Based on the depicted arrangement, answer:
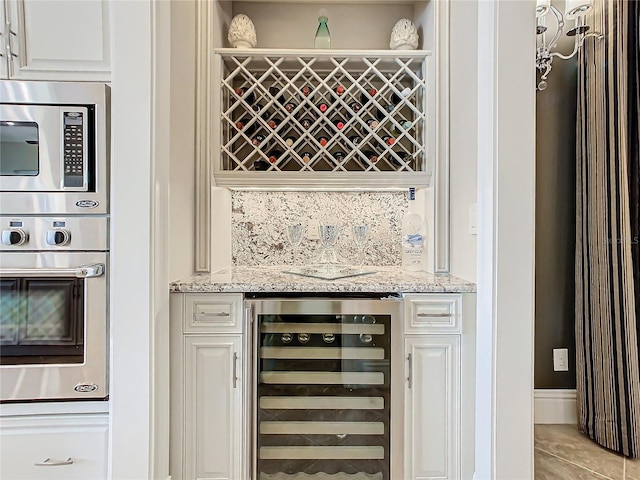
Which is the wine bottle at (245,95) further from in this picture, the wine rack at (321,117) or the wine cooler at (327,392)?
the wine cooler at (327,392)

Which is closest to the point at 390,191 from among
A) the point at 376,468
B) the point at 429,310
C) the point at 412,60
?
the point at 412,60

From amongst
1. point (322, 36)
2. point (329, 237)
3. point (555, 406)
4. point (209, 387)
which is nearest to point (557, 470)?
point (555, 406)

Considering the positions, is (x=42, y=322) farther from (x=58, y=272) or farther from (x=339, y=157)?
(x=339, y=157)

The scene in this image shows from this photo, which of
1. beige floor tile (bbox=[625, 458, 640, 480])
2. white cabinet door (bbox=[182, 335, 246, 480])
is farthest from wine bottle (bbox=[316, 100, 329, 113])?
beige floor tile (bbox=[625, 458, 640, 480])

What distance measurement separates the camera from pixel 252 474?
5.17 ft

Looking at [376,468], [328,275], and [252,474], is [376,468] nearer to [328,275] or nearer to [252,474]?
[252,474]

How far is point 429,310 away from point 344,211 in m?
0.87

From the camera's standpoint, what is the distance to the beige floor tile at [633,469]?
5.64 feet

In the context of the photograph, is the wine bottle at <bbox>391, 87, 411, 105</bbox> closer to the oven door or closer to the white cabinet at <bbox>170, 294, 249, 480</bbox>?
the white cabinet at <bbox>170, 294, 249, 480</bbox>

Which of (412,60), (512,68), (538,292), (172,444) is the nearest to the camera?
(512,68)

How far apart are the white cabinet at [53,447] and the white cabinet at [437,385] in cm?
123

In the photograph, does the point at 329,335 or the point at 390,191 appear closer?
the point at 329,335

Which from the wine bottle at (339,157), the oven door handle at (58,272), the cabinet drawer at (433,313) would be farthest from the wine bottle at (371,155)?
the oven door handle at (58,272)

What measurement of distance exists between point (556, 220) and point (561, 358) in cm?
80
